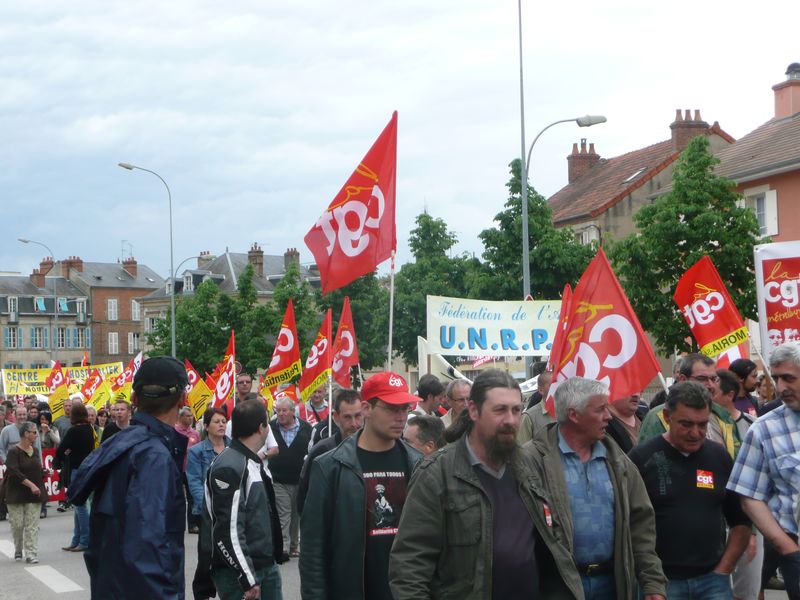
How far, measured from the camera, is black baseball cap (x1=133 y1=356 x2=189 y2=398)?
4953 millimetres

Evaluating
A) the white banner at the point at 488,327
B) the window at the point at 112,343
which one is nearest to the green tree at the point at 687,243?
the white banner at the point at 488,327

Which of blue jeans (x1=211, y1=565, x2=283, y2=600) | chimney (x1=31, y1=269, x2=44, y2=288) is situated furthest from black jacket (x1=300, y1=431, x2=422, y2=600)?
chimney (x1=31, y1=269, x2=44, y2=288)

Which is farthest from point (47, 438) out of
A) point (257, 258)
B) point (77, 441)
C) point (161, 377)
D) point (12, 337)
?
point (12, 337)

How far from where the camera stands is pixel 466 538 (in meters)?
4.80

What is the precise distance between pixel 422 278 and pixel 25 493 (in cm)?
4400

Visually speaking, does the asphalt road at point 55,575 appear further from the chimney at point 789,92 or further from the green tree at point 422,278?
the green tree at point 422,278

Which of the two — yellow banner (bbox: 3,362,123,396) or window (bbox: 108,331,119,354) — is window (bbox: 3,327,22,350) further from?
yellow banner (bbox: 3,362,123,396)

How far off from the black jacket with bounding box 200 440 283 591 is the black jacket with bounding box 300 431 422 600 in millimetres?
1006

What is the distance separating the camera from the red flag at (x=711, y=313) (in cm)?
1335

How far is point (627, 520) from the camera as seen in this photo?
5.45m

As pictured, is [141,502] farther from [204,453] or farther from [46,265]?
[46,265]

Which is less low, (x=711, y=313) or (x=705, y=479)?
(x=711, y=313)

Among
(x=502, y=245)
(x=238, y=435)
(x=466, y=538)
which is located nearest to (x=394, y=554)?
(x=466, y=538)

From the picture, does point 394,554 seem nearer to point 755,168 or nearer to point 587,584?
point 587,584
